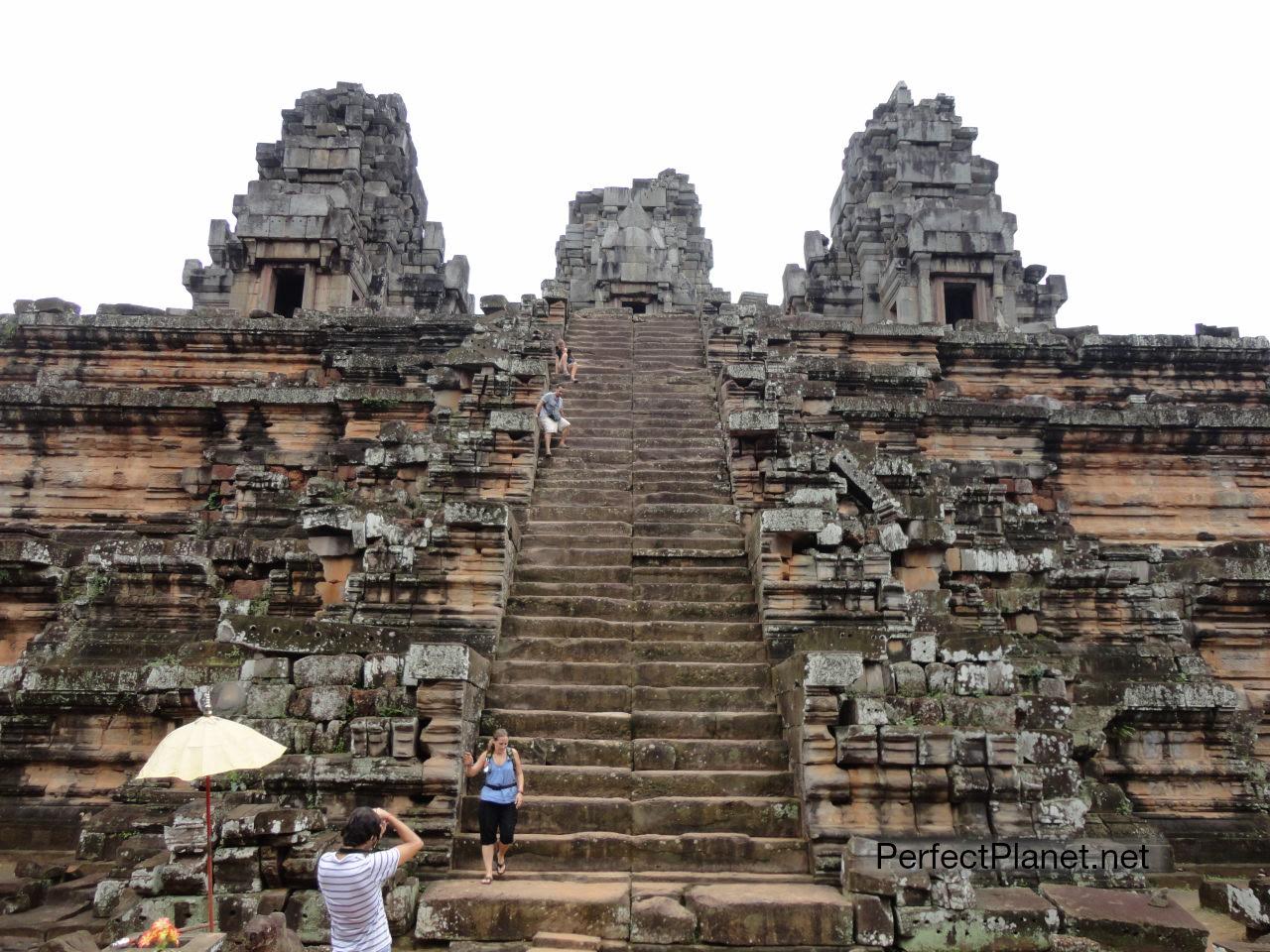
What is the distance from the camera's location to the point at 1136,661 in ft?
25.1

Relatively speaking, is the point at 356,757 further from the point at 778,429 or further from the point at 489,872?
the point at 778,429

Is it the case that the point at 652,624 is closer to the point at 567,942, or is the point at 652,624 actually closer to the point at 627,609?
the point at 627,609

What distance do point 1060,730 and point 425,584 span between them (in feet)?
16.6

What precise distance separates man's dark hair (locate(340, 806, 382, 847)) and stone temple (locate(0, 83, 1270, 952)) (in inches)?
23.5

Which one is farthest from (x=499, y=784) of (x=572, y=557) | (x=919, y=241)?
(x=919, y=241)

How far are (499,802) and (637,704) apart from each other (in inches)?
63.6

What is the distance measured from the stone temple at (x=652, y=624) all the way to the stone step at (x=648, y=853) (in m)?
0.03

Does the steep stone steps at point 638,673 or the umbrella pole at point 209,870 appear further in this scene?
the steep stone steps at point 638,673

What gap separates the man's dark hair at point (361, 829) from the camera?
414 centimetres

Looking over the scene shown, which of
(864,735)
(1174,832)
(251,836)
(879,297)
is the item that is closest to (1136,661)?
(1174,832)

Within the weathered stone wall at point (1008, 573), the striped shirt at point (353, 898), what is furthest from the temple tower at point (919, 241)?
the striped shirt at point (353, 898)

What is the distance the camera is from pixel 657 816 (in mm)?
5898

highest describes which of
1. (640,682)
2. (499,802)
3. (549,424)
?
(549,424)

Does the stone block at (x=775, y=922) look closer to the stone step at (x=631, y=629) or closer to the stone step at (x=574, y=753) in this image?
the stone step at (x=574, y=753)
